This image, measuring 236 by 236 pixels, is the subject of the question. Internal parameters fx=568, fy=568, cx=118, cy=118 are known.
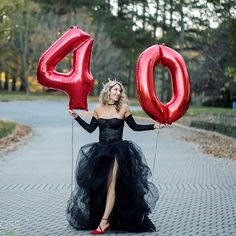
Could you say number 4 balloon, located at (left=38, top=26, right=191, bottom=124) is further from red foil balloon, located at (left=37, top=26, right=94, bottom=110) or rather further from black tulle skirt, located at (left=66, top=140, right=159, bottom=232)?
black tulle skirt, located at (left=66, top=140, right=159, bottom=232)

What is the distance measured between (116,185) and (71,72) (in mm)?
1543

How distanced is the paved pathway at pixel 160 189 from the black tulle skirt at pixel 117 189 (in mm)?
230

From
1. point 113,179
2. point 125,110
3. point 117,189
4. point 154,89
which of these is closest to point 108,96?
point 125,110

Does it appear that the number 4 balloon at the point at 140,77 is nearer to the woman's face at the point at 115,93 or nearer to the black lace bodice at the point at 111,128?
the woman's face at the point at 115,93

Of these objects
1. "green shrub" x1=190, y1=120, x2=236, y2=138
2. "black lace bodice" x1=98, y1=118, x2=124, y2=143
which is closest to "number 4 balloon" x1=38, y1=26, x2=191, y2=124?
"black lace bodice" x1=98, y1=118, x2=124, y2=143

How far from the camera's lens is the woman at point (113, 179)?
645 centimetres

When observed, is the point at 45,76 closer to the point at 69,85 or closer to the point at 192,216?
the point at 69,85

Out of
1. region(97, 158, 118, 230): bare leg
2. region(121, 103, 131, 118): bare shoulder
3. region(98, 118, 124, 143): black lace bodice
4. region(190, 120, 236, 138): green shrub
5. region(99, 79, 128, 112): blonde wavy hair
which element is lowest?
region(190, 120, 236, 138): green shrub

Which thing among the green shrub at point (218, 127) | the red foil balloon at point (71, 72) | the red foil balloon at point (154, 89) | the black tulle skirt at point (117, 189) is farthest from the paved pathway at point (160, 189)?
the green shrub at point (218, 127)

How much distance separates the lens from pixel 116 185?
6520 millimetres

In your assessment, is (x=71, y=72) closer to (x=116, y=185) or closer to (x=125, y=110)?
(x=125, y=110)

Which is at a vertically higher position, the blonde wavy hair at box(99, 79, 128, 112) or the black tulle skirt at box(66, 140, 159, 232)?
the blonde wavy hair at box(99, 79, 128, 112)

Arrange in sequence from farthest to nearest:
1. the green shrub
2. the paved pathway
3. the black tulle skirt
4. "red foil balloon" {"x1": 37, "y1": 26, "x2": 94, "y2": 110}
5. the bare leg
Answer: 1. the green shrub
2. "red foil balloon" {"x1": 37, "y1": 26, "x2": 94, "y2": 110}
3. the paved pathway
4. the black tulle skirt
5. the bare leg

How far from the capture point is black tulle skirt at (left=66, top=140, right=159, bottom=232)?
6.46 meters
